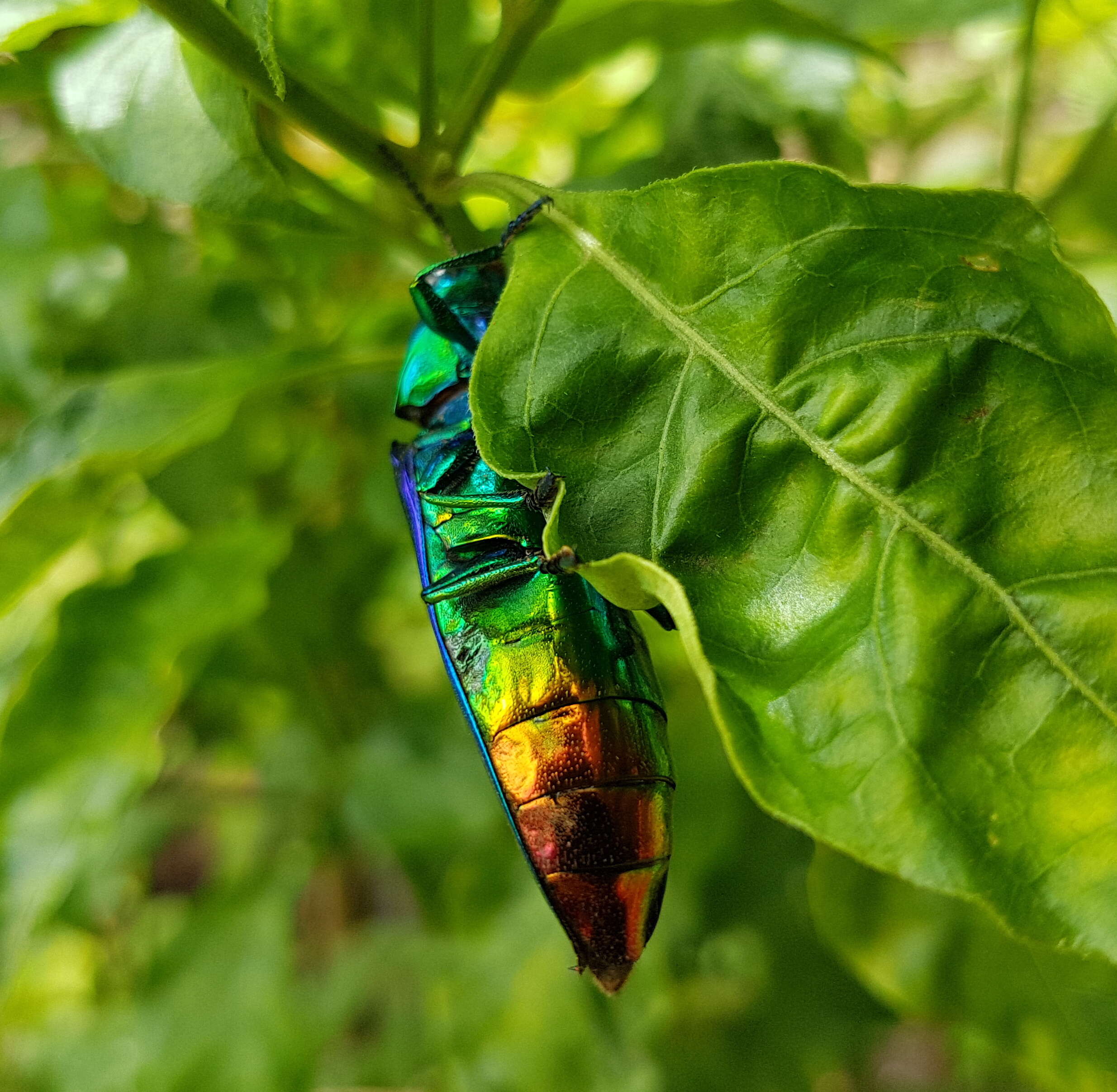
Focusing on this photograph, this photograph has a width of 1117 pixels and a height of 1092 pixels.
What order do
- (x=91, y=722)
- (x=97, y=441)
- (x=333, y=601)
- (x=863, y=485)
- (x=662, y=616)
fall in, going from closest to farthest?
(x=863, y=485) < (x=662, y=616) < (x=97, y=441) < (x=91, y=722) < (x=333, y=601)

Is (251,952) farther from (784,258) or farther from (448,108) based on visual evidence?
(784,258)

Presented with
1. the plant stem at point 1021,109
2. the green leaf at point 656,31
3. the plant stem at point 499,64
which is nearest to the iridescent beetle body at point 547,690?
the plant stem at point 499,64

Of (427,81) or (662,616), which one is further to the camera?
(427,81)

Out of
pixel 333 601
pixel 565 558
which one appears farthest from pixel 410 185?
pixel 333 601

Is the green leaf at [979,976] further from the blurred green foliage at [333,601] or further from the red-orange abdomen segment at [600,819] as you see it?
the red-orange abdomen segment at [600,819]

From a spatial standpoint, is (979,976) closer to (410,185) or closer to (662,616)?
(662,616)

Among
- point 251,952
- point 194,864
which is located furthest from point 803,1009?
point 194,864
